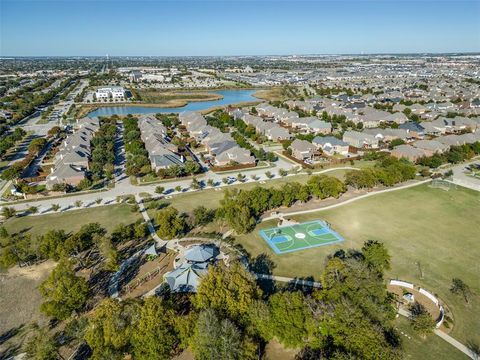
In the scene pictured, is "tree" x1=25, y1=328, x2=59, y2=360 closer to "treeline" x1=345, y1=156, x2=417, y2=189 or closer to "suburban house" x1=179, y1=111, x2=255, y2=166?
"treeline" x1=345, y1=156, x2=417, y2=189

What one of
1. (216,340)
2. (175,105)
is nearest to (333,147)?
(216,340)

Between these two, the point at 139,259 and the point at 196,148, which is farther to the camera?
the point at 196,148

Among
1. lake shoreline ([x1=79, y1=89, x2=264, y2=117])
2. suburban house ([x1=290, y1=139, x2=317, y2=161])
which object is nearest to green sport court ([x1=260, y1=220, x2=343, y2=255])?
suburban house ([x1=290, y1=139, x2=317, y2=161])

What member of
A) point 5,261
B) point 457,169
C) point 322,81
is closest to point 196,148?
point 5,261

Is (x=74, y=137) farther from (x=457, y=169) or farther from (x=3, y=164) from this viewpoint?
(x=457, y=169)

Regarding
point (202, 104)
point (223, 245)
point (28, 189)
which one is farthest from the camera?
point (202, 104)

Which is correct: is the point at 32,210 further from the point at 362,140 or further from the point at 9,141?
the point at 362,140

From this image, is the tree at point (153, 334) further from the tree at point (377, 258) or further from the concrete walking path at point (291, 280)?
the tree at point (377, 258)
